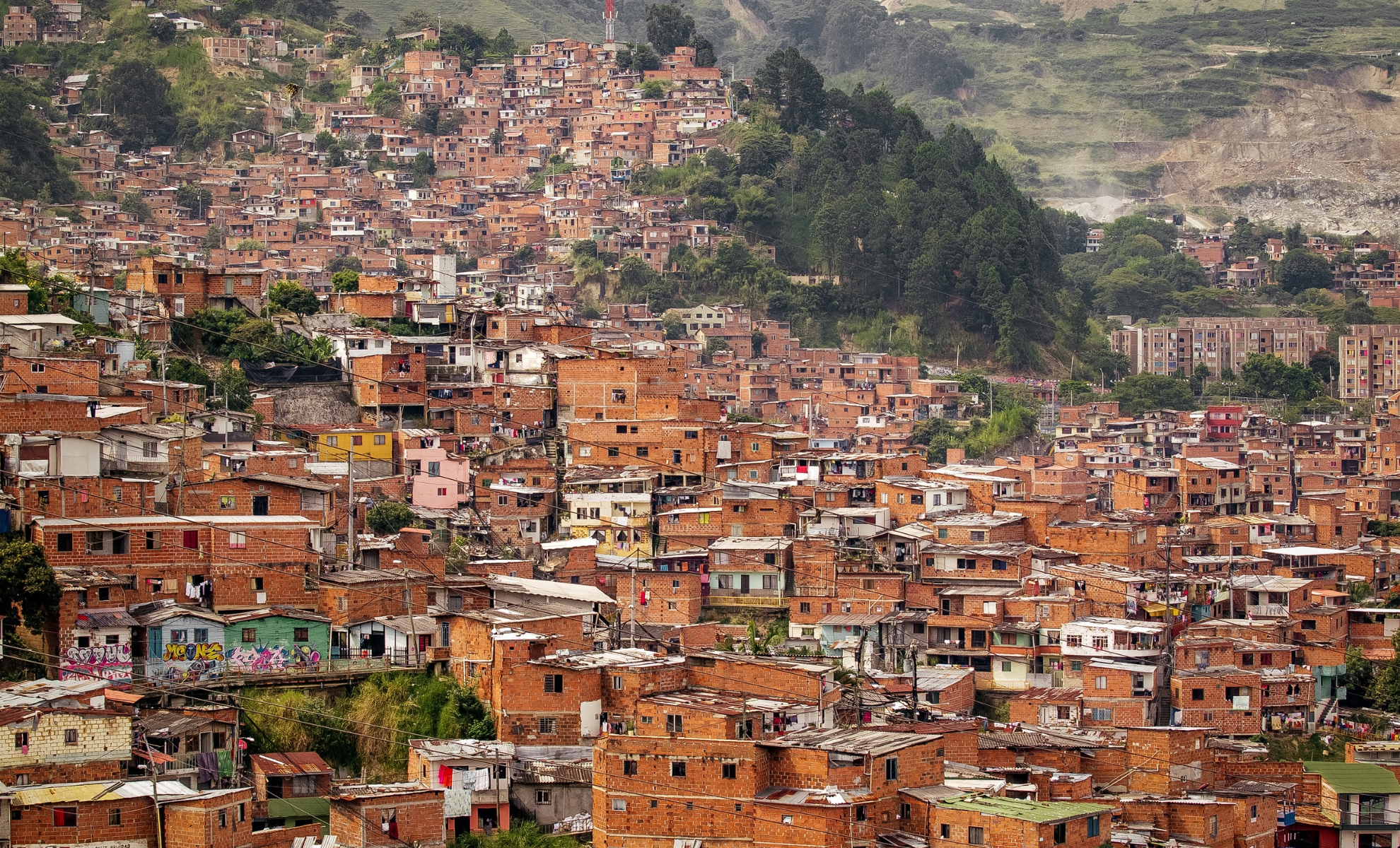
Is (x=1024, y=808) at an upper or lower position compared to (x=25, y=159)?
lower

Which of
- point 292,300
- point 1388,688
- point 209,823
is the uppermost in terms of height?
point 292,300

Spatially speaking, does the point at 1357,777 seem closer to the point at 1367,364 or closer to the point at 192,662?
the point at 192,662

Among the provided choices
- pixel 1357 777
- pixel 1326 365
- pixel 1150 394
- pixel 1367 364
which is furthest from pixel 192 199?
pixel 1357 777

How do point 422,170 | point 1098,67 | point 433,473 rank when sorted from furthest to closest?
point 1098,67 → point 422,170 → point 433,473

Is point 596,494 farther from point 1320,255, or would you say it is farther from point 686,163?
point 1320,255

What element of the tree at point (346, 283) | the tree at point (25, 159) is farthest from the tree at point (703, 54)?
the tree at point (346, 283)

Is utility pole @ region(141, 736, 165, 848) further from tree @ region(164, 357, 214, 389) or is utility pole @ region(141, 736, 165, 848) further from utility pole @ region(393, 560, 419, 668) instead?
tree @ region(164, 357, 214, 389)

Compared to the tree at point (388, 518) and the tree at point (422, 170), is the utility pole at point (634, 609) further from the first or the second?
the tree at point (422, 170)
